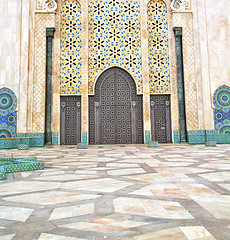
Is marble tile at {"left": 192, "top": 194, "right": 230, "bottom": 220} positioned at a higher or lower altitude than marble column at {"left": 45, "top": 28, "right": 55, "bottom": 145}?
lower

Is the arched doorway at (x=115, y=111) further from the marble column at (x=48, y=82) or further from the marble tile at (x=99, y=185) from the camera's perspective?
the marble tile at (x=99, y=185)

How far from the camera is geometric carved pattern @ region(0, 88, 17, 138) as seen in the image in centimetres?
587

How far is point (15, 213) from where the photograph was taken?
3.13ft

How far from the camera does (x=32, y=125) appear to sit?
20.0ft

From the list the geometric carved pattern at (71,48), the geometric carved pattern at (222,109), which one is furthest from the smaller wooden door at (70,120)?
the geometric carved pattern at (222,109)

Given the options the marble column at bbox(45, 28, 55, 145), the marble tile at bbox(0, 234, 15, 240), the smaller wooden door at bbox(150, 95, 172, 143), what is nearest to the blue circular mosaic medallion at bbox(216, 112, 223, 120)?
the smaller wooden door at bbox(150, 95, 172, 143)

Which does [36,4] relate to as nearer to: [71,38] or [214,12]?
[71,38]

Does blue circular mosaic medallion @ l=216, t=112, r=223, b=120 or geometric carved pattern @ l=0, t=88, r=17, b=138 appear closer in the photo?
geometric carved pattern @ l=0, t=88, r=17, b=138

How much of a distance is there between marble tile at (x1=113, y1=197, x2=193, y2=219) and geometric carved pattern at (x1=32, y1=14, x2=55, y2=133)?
539 centimetres

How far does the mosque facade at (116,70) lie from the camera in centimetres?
613

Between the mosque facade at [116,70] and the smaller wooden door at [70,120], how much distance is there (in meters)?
0.03

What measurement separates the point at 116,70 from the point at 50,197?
229 inches

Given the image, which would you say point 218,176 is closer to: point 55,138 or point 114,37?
point 55,138

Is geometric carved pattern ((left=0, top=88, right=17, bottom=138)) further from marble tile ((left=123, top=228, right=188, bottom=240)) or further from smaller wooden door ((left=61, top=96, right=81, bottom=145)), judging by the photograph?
marble tile ((left=123, top=228, right=188, bottom=240))
